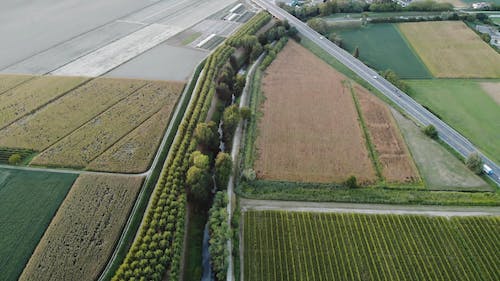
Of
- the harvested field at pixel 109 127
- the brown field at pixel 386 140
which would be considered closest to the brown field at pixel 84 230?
the harvested field at pixel 109 127

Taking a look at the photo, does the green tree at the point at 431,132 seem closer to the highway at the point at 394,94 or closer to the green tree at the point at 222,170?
the highway at the point at 394,94

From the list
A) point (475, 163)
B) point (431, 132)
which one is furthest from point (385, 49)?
point (475, 163)

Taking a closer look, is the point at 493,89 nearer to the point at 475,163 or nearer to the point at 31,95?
the point at 475,163

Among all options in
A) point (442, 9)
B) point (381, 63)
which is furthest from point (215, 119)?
point (442, 9)

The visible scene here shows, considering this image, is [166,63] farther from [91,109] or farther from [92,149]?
[92,149]

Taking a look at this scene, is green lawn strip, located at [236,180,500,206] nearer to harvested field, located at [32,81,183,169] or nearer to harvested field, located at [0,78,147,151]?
harvested field, located at [32,81,183,169]
